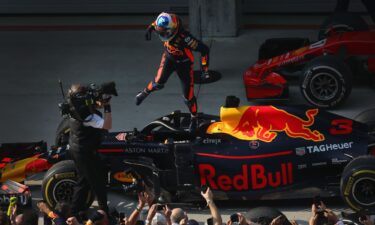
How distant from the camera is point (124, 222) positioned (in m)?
8.77

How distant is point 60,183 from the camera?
398 inches

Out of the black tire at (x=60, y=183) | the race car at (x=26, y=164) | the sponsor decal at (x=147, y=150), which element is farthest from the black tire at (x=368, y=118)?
the race car at (x=26, y=164)

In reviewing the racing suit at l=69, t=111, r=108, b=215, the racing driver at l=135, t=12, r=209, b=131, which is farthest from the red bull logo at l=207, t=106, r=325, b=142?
the racing suit at l=69, t=111, r=108, b=215

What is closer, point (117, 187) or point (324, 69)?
point (117, 187)

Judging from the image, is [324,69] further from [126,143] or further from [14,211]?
[14,211]

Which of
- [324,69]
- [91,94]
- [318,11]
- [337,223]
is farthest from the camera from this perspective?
[318,11]

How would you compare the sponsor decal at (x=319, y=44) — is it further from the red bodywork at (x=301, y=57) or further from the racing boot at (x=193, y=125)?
the racing boot at (x=193, y=125)

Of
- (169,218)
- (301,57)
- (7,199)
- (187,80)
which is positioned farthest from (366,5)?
(169,218)

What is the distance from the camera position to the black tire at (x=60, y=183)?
397 inches

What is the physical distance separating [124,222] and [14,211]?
105 cm

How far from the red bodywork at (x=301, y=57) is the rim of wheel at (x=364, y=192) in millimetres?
3213

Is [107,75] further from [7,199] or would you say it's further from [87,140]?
[87,140]

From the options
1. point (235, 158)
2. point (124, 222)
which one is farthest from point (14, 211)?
point (235, 158)

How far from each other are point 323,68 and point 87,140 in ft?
13.0
